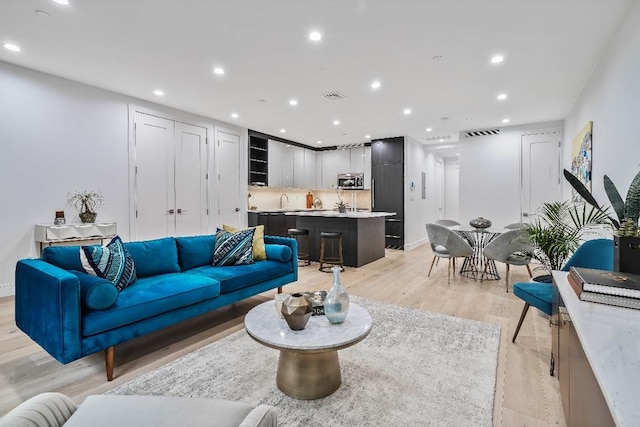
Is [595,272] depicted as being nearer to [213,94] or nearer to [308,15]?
[308,15]

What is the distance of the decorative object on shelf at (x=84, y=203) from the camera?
14.6 feet

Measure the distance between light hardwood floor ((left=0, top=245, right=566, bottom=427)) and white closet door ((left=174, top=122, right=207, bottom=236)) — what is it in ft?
8.52

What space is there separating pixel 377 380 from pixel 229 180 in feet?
17.8

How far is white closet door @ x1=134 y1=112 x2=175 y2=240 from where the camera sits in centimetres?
523

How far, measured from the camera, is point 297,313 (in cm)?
187

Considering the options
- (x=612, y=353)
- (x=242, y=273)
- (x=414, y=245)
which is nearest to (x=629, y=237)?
(x=612, y=353)

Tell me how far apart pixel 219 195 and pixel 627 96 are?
5.97 metres

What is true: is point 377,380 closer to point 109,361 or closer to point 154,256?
point 109,361

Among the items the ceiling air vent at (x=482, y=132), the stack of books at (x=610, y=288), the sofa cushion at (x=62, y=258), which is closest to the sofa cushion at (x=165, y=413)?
the stack of books at (x=610, y=288)

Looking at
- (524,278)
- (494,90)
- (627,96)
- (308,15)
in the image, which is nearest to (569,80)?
(494,90)

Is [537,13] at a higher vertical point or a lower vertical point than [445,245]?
higher

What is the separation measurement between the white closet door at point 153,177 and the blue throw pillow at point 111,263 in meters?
2.86

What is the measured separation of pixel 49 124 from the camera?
4.25 m

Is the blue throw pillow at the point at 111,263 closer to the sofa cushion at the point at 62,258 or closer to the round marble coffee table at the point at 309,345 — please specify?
the sofa cushion at the point at 62,258
